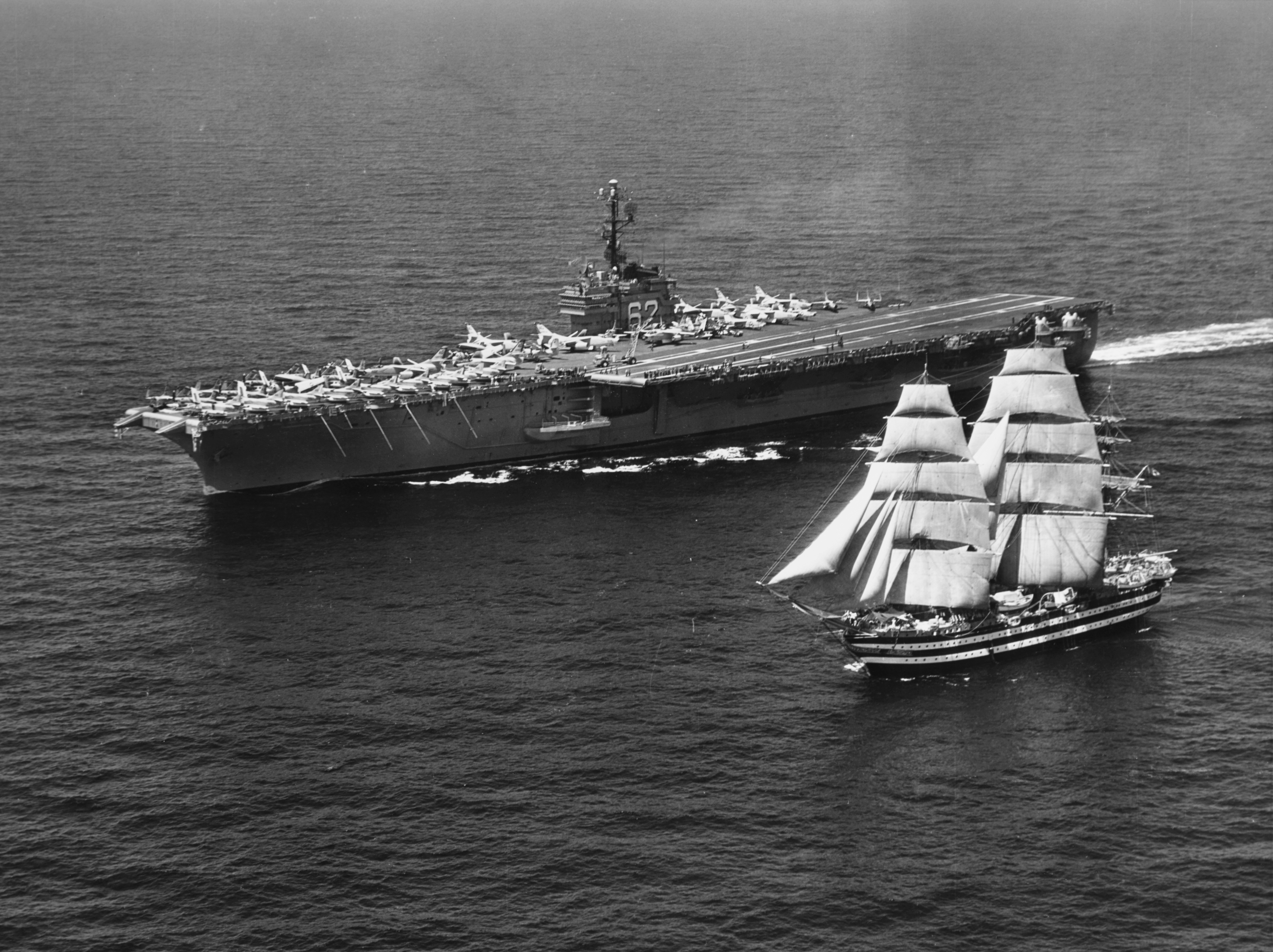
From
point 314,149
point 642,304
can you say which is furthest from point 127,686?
point 314,149

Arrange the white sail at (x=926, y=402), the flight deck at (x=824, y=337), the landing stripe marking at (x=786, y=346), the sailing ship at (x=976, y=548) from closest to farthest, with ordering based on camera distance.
→ the sailing ship at (x=976, y=548), the white sail at (x=926, y=402), the flight deck at (x=824, y=337), the landing stripe marking at (x=786, y=346)

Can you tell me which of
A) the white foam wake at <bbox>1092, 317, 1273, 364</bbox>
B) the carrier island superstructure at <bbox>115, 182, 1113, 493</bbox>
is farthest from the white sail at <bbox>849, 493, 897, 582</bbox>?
the white foam wake at <bbox>1092, 317, 1273, 364</bbox>

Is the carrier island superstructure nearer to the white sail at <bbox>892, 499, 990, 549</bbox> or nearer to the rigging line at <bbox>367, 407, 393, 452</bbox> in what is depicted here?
the rigging line at <bbox>367, 407, 393, 452</bbox>

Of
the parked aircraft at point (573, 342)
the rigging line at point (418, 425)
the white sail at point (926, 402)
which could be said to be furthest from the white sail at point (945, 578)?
the parked aircraft at point (573, 342)

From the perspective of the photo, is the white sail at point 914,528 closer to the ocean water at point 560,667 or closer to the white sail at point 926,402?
the white sail at point 926,402

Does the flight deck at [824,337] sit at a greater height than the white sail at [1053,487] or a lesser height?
greater

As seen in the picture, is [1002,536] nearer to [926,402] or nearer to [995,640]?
[926,402]
